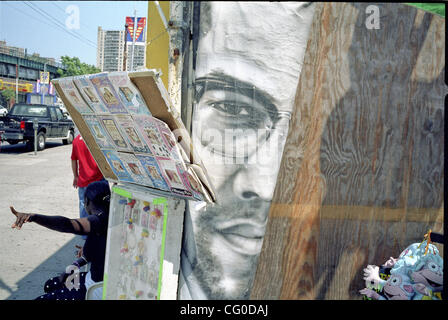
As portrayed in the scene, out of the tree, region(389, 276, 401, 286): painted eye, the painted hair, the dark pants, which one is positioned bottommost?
the dark pants

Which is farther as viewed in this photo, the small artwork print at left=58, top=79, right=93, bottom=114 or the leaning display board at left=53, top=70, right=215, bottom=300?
the small artwork print at left=58, top=79, right=93, bottom=114

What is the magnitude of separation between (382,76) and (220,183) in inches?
59.2

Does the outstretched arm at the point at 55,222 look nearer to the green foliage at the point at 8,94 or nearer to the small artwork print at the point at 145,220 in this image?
the small artwork print at the point at 145,220

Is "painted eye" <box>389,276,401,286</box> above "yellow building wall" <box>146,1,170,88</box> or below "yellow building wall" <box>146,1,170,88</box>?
below

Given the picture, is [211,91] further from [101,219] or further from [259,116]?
[101,219]

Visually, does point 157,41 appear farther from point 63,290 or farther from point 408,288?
point 408,288

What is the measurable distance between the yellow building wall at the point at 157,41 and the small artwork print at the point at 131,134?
452mm

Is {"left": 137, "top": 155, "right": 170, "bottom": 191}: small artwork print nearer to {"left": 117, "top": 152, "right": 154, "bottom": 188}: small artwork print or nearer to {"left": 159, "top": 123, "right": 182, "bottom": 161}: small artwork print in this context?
{"left": 117, "top": 152, "right": 154, "bottom": 188}: small artwork print

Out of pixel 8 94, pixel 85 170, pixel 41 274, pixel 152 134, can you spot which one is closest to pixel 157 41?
pixel 152 134

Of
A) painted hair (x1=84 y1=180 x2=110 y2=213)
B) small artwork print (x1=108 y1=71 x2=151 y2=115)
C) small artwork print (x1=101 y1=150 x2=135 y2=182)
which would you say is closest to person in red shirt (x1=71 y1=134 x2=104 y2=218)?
painted hair (x1=84 y1=180 x2=110 y2=213)

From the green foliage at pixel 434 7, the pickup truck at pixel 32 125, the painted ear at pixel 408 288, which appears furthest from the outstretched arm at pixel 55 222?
the pickup truck at pixel 32 125

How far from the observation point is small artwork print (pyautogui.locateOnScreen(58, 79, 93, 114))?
2.41m

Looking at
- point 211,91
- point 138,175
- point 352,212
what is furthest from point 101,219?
point 352,212

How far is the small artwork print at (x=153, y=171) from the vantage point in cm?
234
